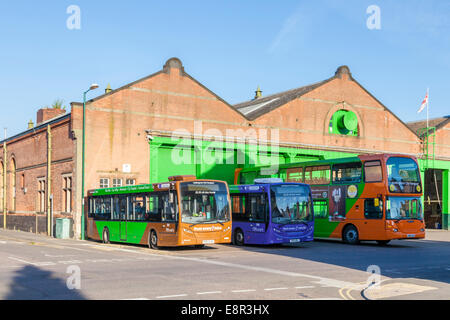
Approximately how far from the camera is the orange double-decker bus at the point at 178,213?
22.8m

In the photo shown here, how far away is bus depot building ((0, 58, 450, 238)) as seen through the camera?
33000 mm

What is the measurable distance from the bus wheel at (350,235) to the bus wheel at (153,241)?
30.3 feet

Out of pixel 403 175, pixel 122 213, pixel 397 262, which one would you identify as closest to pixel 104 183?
pixel 122 213

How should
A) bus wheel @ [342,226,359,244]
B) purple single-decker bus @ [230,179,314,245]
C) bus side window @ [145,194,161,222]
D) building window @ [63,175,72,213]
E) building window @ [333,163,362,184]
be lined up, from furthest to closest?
building window @ [63,175,72,213] → bus wheel @ [342,226,359,244] → building window @ [333,163,362,184] → purple single-decker bus @ [230,179,314,245] → bus side window @ [145,194,161,222]

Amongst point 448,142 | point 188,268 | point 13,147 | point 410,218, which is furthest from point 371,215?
point 13,147

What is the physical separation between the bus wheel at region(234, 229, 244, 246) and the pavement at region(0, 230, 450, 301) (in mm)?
5640

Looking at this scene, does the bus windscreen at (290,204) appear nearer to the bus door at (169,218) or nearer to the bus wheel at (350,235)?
the bus wheel at (350,235)

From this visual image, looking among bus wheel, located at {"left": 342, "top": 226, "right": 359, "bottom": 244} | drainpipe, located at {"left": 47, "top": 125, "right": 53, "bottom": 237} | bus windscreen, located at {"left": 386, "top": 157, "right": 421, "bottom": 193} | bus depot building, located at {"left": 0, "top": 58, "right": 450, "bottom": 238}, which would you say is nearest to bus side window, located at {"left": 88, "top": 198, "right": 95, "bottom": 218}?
bus depot building, located at {"left": 0, "top": 58, "right": 450, "bottom": 238}

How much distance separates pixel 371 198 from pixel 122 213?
11.4 meters

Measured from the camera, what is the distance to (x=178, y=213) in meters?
22.7

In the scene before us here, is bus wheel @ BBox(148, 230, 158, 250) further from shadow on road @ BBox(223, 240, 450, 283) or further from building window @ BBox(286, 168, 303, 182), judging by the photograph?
building window @ BBox(286, 168, 303, 182)

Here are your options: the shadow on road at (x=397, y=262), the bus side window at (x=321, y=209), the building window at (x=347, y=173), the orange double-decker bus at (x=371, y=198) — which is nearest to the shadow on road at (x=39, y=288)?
the shadow on road at (x=397, y=262)

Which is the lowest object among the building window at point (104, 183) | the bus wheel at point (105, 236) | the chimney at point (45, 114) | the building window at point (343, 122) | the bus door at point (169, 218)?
the bus wheel at point (105, 236)

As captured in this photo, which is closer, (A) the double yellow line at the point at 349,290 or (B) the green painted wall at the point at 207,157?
(A) the double yellow line at the point at 349,290
